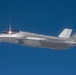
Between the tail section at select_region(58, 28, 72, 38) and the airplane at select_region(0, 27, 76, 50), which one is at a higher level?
the tail section at select_region(58, 28, 72, 38)

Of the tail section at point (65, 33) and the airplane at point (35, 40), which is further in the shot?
the tail section at point (65, 33)

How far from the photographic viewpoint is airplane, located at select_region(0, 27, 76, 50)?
194 ft

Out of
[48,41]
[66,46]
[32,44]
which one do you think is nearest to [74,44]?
[66,46]

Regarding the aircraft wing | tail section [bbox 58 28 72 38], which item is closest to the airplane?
the aircraft wing

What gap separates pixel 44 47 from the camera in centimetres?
5788

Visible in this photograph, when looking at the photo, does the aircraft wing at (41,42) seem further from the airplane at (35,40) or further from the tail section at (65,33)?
the tail section at (65,33)

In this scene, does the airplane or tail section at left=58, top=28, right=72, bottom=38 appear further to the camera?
tail section at left=58, top=28, right=72, bottom=38

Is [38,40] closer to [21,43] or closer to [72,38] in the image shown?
[21,43]

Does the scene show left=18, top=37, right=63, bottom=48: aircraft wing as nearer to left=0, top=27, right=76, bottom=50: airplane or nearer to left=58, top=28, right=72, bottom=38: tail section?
left=0, top=27, right=76, bottom=50: airplane

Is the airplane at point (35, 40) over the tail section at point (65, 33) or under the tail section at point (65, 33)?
under

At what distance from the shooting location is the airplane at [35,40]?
59256 mm

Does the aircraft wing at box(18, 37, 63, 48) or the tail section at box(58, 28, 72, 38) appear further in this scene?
the tail section at box(58, 28, 72, 38)

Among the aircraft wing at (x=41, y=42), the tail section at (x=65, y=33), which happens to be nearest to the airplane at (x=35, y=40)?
the aircraft wing at (x=41, y=42)

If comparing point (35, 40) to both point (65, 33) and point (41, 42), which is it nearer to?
point (41, 42)
